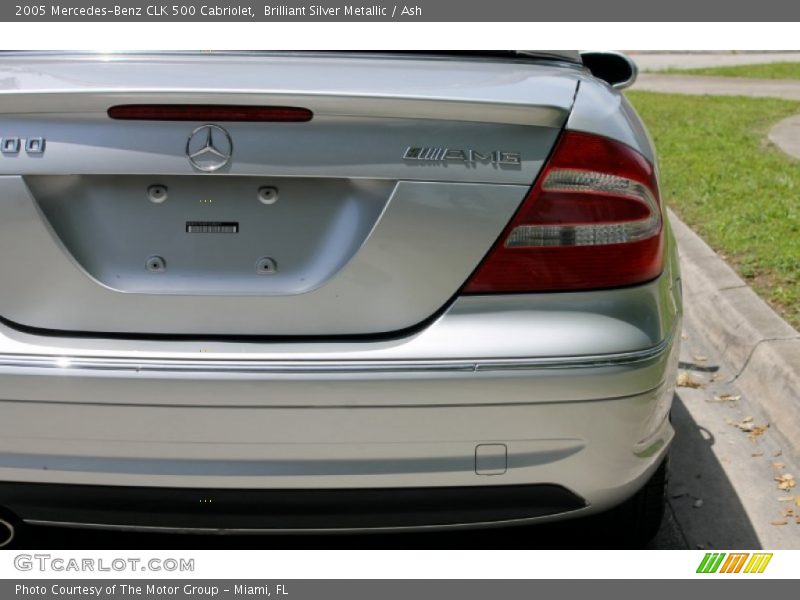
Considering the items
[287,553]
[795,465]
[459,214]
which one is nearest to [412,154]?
[459,214]

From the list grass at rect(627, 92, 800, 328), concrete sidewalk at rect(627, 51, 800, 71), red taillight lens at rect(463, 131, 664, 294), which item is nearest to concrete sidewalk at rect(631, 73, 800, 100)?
grass at rect(627, 92, 800, 328)

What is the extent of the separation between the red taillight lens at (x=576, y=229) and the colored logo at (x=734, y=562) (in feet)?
3.33

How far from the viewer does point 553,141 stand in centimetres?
249

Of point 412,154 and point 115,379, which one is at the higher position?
point 412,154

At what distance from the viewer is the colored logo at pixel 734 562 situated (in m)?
3.14

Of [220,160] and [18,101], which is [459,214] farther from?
[18,101]

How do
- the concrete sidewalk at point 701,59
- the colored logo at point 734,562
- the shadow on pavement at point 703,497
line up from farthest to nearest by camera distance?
the concrete sidewalk at point 701,59 < the shadow on pavement at point 703,497 < the colored logo at point 734,562

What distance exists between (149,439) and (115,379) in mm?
153

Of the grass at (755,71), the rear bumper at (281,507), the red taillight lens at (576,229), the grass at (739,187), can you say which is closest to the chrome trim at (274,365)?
the red taillight lens at (576,229)

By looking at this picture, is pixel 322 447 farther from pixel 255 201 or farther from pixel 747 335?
pixel 747 335

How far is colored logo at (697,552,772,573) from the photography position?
3137 millimetres

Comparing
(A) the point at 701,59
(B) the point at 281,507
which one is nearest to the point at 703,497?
(B) the point at 281,507

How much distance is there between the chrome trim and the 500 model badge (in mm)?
433

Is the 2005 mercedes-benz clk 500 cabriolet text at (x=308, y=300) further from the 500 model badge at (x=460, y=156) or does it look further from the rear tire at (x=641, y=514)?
the rear tire at (x=641, y=514)
